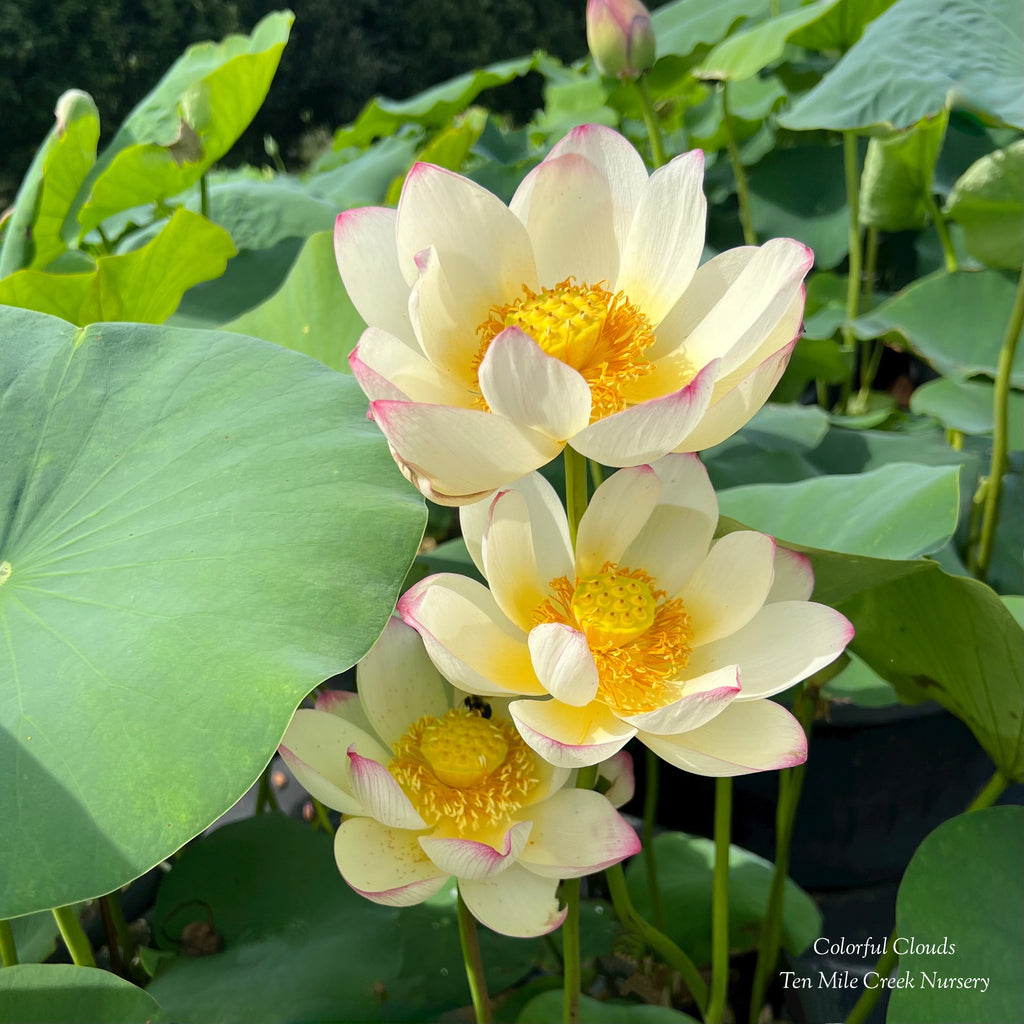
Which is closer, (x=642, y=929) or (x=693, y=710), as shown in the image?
(x=693, y=710)

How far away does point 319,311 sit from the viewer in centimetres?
73

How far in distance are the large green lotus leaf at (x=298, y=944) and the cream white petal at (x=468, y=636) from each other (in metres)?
0.26

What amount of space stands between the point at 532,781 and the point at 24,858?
23cm

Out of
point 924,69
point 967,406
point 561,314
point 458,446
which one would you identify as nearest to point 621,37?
point 924,69

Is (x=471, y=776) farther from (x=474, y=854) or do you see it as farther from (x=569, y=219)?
(x=569, y=219)

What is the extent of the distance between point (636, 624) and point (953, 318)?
0.85 m

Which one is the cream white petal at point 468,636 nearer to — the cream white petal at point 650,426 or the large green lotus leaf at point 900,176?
the cream white petal at point 650,426

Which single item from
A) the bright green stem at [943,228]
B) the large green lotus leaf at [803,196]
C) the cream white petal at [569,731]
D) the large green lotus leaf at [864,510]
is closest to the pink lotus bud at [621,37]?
the bright green stem at [943,228]

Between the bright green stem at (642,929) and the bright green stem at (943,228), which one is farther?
the bright green stem at (943,228)

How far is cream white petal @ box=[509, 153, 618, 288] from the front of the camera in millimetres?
458

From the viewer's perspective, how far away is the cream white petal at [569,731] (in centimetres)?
38

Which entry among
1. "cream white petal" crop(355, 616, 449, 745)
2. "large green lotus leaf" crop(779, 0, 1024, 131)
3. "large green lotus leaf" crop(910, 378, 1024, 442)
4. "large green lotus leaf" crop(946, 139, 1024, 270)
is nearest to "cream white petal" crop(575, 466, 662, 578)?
"cream white petal" crop(355, 616, 449, 745)

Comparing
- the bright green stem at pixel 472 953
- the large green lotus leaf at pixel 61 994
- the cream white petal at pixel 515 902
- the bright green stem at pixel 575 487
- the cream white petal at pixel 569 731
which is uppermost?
the bright green stem at pixel 575 487

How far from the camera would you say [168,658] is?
16.5 inches
